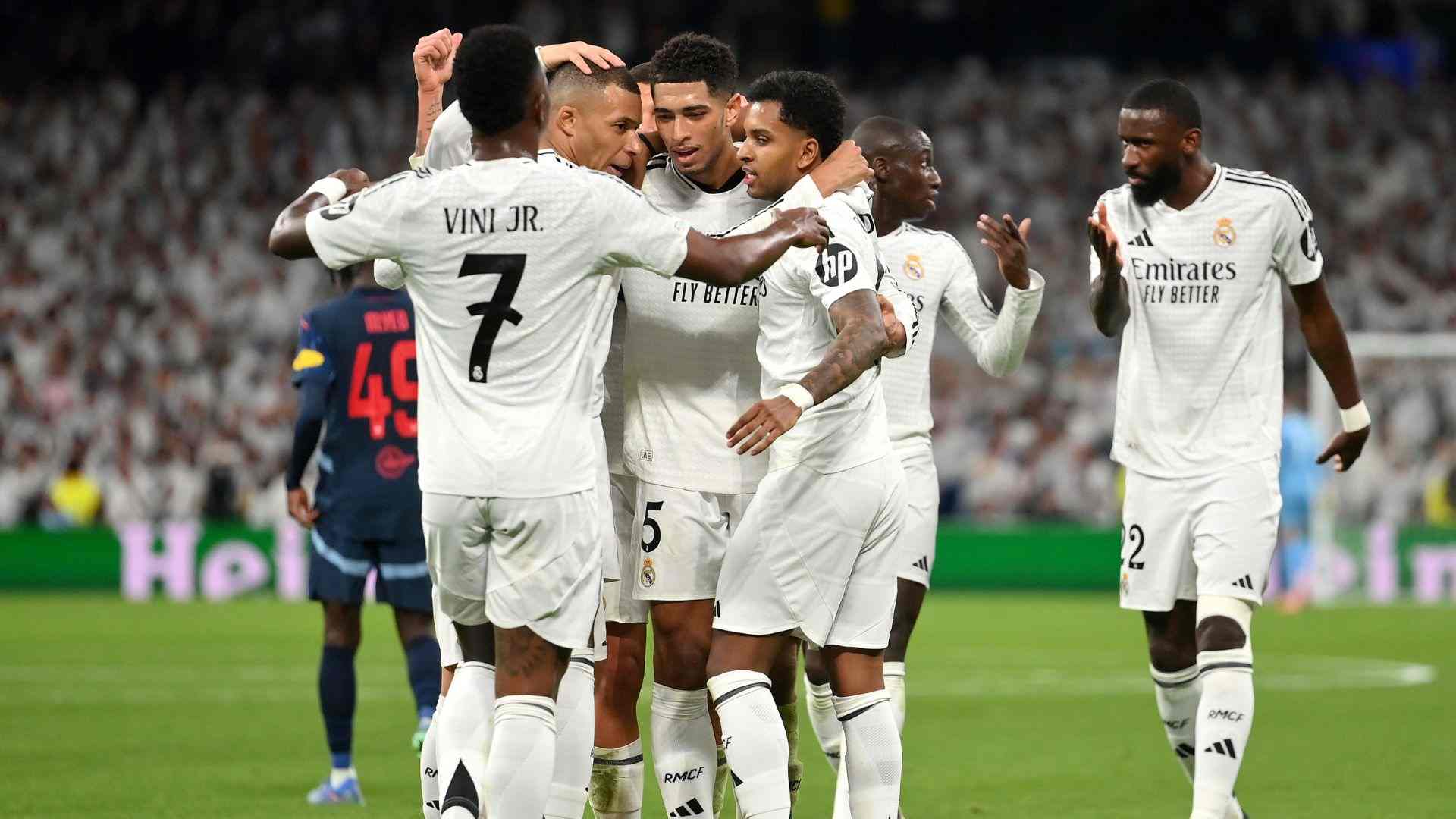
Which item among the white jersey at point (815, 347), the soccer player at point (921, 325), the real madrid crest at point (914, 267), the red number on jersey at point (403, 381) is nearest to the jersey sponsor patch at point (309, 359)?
the red number on jersey at point (403, 381)

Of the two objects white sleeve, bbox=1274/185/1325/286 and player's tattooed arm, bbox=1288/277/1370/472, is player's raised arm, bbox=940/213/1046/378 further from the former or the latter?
player's tattooed arm, bbox=1288/277/1370/472

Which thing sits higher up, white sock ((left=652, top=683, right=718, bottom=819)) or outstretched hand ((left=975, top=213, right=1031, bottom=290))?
outstretched hand ((left=975, top=213, right=1031, bottom=290))

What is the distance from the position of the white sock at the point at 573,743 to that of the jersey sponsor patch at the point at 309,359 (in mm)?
3586

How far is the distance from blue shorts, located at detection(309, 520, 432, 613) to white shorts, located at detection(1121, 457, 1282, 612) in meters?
3.33

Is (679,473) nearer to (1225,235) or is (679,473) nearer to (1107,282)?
(1107,282)

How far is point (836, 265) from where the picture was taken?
5.74 metres

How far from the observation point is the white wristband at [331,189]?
18.5 ft

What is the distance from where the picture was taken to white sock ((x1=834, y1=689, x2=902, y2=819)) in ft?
19.5

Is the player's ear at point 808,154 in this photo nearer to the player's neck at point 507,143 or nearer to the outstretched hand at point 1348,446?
the player's neck at point 507,143

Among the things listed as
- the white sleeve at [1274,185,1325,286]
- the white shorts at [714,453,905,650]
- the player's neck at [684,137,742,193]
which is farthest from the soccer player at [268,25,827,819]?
the white sleeve at [1274,185,1325,286]

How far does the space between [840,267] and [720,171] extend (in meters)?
1.00

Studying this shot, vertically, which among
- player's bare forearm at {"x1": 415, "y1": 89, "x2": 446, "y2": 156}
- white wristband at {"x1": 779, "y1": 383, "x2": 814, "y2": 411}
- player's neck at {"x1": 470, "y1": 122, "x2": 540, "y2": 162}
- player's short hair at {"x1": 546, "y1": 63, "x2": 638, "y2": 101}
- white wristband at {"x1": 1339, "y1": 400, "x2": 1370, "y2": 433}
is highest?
player's short hair at {"x1": 546, "y1": 63, "x2": 638, "y2": 101}

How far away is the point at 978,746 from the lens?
1023 centimetres

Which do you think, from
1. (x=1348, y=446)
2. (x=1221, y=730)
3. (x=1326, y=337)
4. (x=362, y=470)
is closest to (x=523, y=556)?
(x=1221, y=730)
